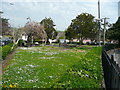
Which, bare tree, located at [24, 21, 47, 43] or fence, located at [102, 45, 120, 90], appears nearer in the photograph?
fence, located at [102, 45, 120, 90]

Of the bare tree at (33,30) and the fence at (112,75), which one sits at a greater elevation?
the bare tree at (33,30)

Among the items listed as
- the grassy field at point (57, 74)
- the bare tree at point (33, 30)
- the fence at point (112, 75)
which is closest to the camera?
the grassy field at point (57, 74)

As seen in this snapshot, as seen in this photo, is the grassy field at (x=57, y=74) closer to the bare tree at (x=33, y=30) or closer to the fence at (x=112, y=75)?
the fence at (x=112, y=75)

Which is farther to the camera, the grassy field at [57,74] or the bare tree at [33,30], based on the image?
the bare tree at [33,30]

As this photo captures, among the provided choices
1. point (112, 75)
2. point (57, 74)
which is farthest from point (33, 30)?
point (112, 75)

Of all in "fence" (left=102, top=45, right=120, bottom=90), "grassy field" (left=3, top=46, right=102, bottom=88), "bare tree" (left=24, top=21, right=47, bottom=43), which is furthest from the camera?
"bare tree" (left=24, top=21, right=47, bottom=43)

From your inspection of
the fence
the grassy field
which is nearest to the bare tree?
the grassy field

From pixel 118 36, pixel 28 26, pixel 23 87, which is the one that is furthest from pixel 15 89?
pixel 28 26

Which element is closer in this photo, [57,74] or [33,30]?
[57,74]

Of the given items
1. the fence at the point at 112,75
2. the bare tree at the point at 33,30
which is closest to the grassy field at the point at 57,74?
the fence at the point at 112,75

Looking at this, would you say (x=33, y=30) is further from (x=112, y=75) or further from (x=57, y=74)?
(x=112, y=75)

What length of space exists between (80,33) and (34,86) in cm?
3574

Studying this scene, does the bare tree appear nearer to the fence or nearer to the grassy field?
the grassy field

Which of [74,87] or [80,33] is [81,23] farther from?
[74,87]
